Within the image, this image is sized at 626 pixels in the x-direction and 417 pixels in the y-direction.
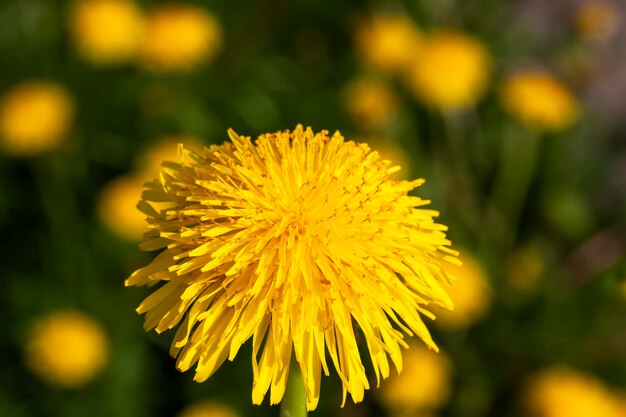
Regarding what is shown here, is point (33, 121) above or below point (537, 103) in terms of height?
below

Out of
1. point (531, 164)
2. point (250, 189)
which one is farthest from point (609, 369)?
point (250, 189)

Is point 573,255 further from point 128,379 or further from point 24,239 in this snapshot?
point 24,239

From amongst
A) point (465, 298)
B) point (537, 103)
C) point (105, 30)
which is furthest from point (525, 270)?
point (105, 30)

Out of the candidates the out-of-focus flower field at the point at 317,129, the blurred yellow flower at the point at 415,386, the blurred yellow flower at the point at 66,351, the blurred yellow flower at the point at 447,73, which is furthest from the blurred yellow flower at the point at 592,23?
the blurred yellow flower at the point at 66,351

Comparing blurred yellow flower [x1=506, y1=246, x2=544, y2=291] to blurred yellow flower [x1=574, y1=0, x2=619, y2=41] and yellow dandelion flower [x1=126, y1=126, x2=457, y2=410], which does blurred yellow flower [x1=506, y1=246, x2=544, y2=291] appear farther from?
yellow dandelion flower [x1=126, y1=126, x2=457, y2=410]

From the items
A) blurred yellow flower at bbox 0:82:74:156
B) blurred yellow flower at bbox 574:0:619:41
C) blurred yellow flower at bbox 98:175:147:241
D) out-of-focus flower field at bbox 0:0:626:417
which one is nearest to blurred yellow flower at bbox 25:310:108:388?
out-of-focus flower field at bbox 0:0:626:417

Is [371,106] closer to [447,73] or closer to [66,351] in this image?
[447,73]

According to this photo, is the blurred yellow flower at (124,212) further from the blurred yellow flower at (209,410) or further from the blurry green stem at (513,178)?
the blurry green stem at (513,178)
